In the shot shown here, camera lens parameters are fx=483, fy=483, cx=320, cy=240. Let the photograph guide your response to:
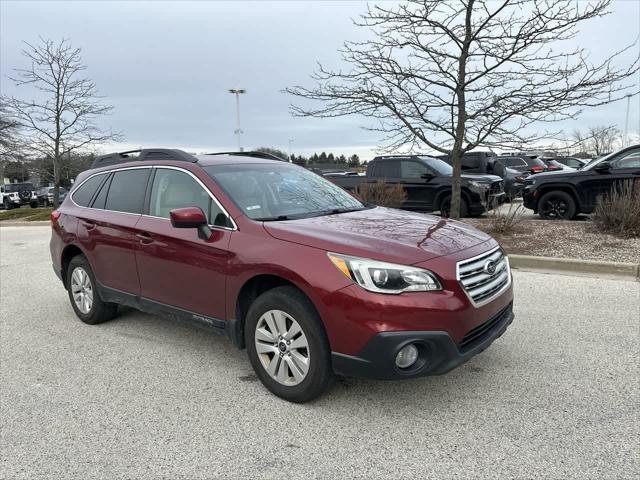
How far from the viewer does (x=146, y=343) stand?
448 centimetres

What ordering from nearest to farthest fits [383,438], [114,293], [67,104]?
[383,438], [114,293], [67,104]

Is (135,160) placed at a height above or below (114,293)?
above

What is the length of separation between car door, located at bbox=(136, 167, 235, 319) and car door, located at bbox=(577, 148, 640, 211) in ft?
29.3

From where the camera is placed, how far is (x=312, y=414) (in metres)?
3.11

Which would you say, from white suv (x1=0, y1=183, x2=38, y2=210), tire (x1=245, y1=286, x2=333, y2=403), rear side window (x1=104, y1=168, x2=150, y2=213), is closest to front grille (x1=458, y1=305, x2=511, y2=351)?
tire (x1=245, y1=286, x2=333, y2=403)

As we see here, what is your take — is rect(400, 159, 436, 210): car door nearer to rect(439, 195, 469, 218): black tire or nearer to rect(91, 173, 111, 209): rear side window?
rect(439, 195, 469, 218): black tire

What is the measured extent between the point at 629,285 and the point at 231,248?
17.0ft

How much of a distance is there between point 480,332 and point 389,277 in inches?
30.3

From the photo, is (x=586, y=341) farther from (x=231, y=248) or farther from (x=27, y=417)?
(x=27, y=417)

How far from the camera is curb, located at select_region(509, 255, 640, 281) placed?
6441mm

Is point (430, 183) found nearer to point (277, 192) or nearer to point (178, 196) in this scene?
point (277, 192)

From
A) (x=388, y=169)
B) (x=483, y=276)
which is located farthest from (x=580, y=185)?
(x=483, y=276)

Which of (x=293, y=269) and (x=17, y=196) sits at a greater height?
(x=293, y=269)

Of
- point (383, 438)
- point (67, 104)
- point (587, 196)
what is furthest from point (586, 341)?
point (67, 104)
